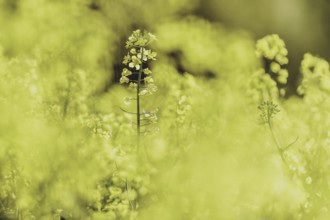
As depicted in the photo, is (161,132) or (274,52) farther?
(161,132)

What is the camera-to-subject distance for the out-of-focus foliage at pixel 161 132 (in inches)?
101

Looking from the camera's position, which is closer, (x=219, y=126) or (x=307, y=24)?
(x=219, y=126)

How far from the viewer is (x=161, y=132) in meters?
3.10

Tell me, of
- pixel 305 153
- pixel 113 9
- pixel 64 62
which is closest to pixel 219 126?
pixel 305 153

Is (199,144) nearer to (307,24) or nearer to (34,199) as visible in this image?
(34,199)

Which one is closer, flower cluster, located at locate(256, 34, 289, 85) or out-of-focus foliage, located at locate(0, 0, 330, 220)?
out-of-focus foliage, located at locate(0, 0, 330, 220)

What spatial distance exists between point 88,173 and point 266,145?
34.7 inches

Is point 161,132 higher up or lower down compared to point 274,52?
lower down

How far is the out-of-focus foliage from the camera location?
2.57m

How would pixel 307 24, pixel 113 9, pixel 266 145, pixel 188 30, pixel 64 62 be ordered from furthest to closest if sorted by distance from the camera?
pixel 307 24 → pixel 113 9 → pixel 188 30 → pixel 64 62 → pixel 266 145

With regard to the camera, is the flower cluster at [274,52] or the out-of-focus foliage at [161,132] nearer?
the out-of-focus foliage at [161,132]

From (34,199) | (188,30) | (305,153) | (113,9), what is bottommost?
(34,199)

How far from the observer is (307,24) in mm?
4633

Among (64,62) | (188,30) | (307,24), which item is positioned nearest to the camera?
(64,62)
